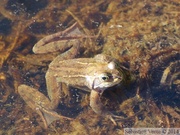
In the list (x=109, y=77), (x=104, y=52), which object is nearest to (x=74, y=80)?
(x=109, y=77)

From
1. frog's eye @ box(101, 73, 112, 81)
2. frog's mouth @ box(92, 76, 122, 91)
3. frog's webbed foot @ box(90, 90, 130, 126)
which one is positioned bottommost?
frog's webbed foot @ box(90, 90, 130, 126)

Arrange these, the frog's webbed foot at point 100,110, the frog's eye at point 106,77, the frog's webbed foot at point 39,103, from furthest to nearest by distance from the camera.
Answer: the frog's webbed foot at point 39,103
the frog's webbed foot at point 100,110
the frog's eye at point 106,77

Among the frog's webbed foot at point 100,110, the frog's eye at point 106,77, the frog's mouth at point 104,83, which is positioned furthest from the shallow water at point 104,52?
the frog's eye at point 106,77

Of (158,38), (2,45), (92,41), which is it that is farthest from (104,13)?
(2,45)

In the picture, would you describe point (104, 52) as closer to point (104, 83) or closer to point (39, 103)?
point (104, 83)

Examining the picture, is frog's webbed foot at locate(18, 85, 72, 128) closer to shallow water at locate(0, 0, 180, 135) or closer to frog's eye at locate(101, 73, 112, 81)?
shallow water at locate(0, 0, 180, 135)

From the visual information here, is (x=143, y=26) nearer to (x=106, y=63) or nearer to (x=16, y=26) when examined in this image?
(x=106, y=63)

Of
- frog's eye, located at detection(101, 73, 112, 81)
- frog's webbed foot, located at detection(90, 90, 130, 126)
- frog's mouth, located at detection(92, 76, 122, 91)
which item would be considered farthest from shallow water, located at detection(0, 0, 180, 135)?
frog's eye, located at detection(101, 73, 112, 81)

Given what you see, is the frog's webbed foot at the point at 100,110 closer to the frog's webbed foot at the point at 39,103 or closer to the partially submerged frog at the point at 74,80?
the partially submerged frog at the point at 74,80
